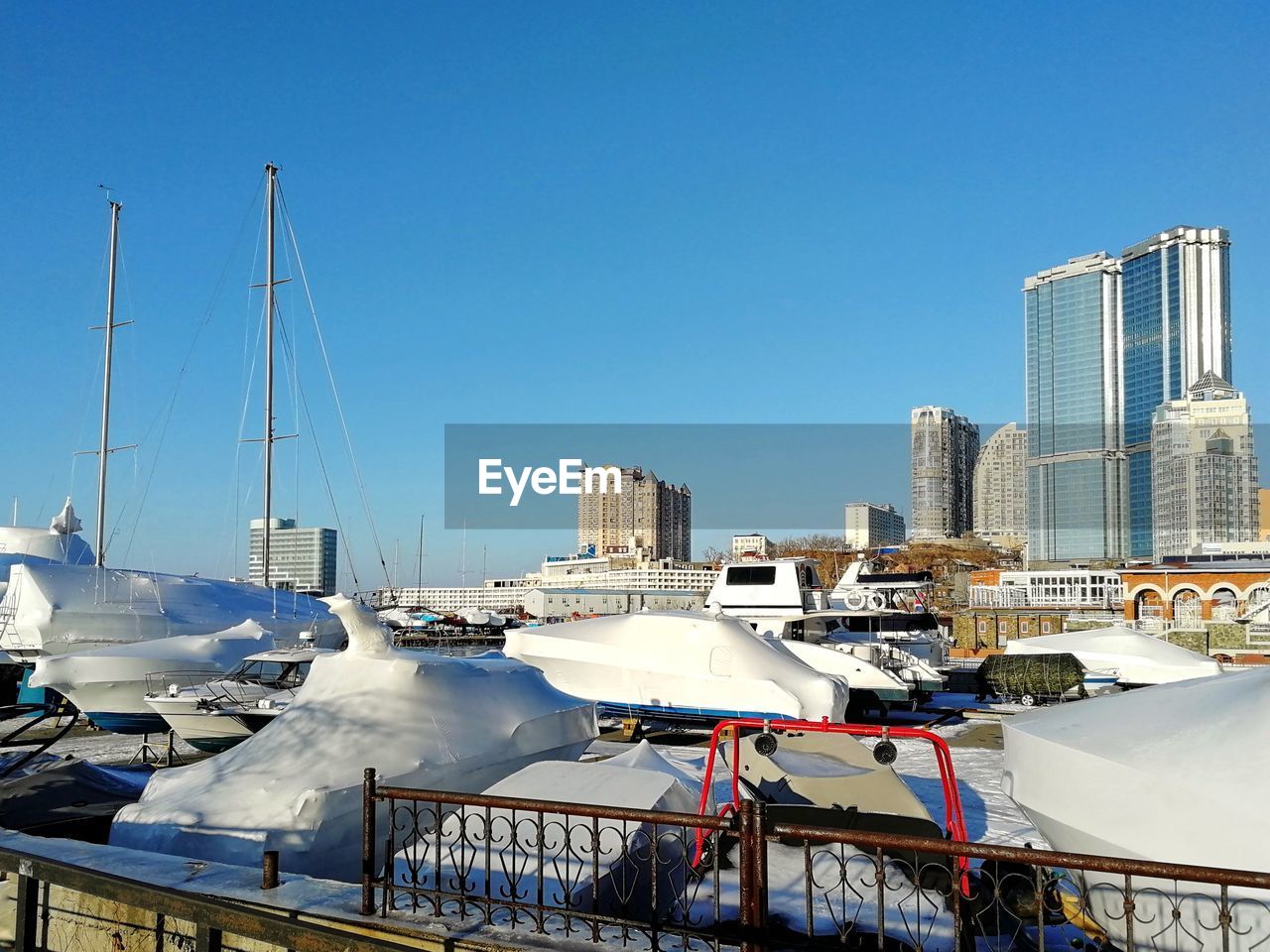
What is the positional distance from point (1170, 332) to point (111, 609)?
14509 cm

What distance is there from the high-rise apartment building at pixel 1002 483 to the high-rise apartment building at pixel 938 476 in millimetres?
3378

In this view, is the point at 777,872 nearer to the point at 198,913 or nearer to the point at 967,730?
the point at 198,913

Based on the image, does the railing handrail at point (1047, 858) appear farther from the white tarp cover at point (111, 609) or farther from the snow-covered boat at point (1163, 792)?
the white tarp cover at point (111, 609)

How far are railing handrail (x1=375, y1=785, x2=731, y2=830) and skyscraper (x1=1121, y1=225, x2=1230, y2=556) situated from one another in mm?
142577

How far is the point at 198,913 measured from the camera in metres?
4.88

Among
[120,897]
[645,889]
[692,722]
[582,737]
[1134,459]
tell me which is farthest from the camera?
[1134,459]

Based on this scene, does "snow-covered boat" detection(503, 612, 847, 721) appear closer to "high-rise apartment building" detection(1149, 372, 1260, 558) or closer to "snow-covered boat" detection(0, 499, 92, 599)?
"snow-covered boat" detection(0, 499, 92, 599)

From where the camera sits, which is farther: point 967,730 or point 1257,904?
point 967,730

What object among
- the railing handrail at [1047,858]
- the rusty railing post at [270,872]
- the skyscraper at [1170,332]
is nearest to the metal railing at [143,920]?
the rusty railing post at [270,872]

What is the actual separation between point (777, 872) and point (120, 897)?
4056 millimetres

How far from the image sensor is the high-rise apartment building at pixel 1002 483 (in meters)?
183

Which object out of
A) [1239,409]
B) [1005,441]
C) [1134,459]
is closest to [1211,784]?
[1239,409]

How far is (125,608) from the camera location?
26016 millimetres

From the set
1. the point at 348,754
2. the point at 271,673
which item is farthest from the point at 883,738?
the point at 271,673
